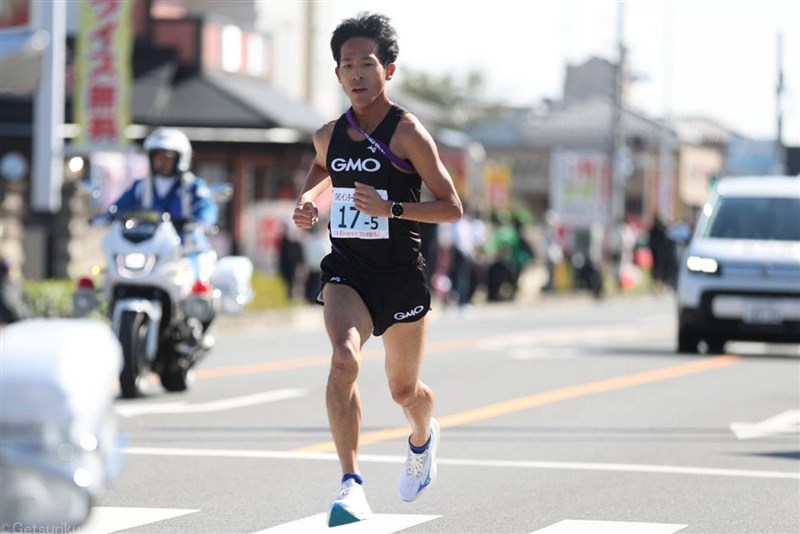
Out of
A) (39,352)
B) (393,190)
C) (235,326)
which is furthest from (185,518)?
(235,326)

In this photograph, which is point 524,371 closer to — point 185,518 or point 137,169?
point 185,518

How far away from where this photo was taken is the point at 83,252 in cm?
2867

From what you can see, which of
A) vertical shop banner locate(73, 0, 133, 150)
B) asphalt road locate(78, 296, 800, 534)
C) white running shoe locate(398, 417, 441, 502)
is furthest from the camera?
vertical shop banner locate(73, 0, 133, 150)

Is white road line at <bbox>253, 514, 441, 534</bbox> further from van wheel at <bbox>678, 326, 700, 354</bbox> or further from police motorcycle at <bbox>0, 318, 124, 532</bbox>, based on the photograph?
van wheel at <bbox>678, 326, 700, 354</bbox>

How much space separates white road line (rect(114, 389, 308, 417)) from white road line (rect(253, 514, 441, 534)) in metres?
5.01

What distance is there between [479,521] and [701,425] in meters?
5.29

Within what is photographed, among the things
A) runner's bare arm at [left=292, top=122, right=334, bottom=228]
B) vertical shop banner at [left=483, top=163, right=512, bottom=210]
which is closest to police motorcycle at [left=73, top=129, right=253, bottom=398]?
runner's bare arm at [left=292, top=122, right=334, bottom=228]

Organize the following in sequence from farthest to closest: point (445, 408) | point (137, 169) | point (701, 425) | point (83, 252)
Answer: point (137, 169)
point (83, 252)
point (445, 408)
point (701, 425)

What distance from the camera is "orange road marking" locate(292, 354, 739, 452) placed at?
1276 centimetres

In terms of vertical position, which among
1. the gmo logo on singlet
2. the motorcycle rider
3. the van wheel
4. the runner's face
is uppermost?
the runner's face

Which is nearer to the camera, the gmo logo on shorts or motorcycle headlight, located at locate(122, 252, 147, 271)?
the gmo logo on shorts

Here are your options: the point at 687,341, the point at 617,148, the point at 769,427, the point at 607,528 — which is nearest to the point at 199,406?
the point at 769,427

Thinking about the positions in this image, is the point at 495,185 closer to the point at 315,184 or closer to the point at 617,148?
the point at 617,148

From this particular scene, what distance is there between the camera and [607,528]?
870cm
